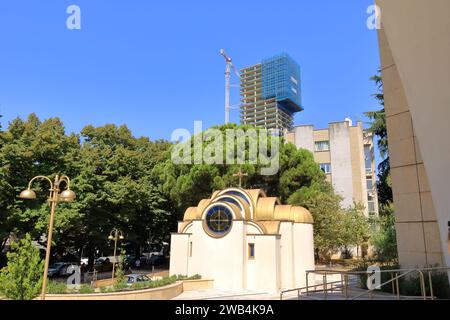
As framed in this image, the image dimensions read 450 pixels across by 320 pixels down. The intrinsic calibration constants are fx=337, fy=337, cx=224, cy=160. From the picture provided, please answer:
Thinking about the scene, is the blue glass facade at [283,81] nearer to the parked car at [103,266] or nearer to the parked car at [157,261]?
the parked car at [157,261]

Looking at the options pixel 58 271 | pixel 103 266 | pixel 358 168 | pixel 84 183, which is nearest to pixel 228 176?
pixel 84 183

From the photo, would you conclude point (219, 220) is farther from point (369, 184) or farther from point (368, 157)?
point (368, 157)

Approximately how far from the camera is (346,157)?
43250 mm

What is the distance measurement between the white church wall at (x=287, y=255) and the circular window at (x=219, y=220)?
341cm

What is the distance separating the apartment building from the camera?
42.4m

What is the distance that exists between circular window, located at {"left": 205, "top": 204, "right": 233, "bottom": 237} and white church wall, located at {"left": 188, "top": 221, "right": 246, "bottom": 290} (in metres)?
0.34

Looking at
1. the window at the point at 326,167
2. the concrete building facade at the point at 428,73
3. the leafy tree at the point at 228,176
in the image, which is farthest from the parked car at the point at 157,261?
the concrete building facade at the point at 428,73

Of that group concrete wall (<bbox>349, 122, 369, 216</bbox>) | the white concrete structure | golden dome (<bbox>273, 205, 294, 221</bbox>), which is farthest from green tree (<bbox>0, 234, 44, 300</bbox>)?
concrete wall (<bbox>349, 122, 369, 216</bbox>)

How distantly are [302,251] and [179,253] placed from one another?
7797mm
